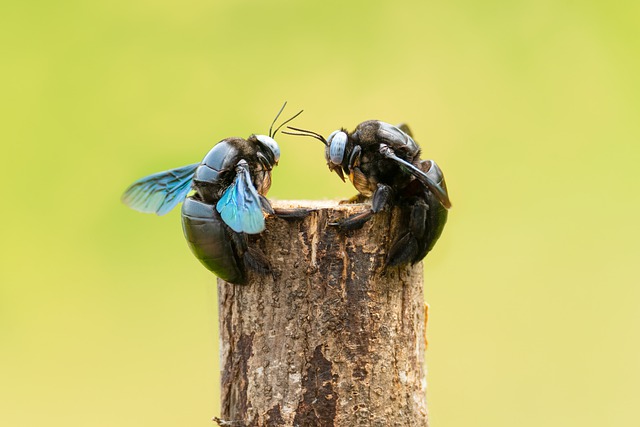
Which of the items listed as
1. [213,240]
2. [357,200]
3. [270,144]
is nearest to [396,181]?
[357,200]

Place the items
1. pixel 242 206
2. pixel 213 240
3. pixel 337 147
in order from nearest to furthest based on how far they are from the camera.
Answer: pixel 242 206 < pixel 213 240 < pixel 337 147

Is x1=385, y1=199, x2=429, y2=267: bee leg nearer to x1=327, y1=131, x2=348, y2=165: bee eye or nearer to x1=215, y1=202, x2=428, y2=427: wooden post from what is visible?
x1=215, y1=202, x2=428, y2=427: wooden post

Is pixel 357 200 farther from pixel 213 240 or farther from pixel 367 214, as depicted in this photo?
pixel 213 240

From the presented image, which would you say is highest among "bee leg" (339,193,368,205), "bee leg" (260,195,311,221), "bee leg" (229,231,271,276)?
"bee leg" (339,193,368,205)

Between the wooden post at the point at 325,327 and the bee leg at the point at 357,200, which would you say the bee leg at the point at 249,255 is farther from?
the bee leg at the point at 357,200

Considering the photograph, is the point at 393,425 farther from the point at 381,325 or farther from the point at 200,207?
the point at 200,207

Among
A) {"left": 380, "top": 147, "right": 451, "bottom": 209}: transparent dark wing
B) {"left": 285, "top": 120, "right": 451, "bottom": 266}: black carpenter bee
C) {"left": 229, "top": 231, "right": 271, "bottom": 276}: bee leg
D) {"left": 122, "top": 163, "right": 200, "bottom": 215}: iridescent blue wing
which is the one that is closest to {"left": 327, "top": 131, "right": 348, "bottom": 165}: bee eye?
{"left": 285, "top": 120, "right": 451, "bottom": 266}: black carpenter bee
